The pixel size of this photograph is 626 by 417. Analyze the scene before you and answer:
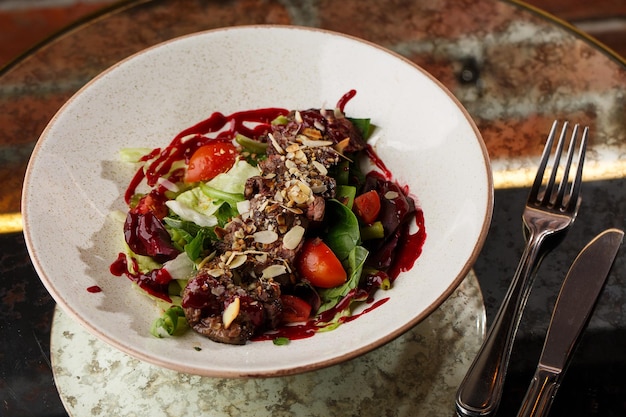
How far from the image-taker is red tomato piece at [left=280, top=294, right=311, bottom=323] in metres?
2.10

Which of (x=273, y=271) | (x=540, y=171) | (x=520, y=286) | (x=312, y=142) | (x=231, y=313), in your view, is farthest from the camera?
(x=540, y=171)

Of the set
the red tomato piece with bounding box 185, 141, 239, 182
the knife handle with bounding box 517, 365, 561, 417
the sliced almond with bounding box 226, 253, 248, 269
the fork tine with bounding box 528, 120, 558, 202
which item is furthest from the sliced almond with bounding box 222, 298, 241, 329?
the fork tine with bounding box 528, 120, 558, 202

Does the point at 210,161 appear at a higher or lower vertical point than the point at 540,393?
higher

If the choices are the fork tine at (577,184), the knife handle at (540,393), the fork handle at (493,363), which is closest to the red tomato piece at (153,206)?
the fork handle at (493,363)

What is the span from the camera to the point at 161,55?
2.57 metres

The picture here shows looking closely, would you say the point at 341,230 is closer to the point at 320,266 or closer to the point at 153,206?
the point at 320,266

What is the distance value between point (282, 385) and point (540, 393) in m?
0.75

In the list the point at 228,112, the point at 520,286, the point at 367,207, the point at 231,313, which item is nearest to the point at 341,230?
the point at 367,207

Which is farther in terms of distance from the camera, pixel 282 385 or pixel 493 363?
pixel 282 385

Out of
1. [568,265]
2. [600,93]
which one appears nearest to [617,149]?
[600,93]

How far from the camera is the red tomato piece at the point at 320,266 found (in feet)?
7.07

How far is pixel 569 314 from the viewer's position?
2168 millimetres

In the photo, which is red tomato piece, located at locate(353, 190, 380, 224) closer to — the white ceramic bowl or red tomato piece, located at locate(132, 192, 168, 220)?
the white ceramic bowl

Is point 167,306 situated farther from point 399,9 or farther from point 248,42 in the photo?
point 399,9
